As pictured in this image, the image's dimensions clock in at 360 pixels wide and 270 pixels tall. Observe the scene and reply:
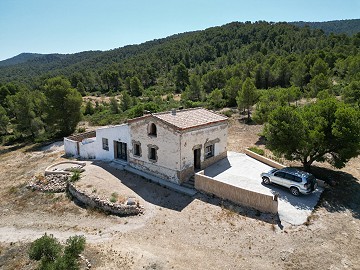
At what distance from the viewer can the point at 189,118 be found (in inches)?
923

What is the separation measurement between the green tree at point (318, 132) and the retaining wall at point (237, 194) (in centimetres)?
491

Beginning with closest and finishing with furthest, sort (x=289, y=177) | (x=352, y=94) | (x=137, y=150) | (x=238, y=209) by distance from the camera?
1. (x=238, y=209)
2. (x=289, y=177)
3. (x=137, y=150)
4. (x=352, y=94)

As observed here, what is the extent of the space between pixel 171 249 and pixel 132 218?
4.36 meters

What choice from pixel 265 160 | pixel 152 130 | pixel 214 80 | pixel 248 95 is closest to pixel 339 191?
pixel 265 160

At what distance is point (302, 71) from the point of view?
2314 inches

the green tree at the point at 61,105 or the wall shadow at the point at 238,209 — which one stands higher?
the green tree at the point at 61,105

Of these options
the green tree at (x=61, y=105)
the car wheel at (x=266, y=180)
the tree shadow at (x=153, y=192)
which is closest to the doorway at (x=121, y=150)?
the tree shadow at (x=153, y=192)

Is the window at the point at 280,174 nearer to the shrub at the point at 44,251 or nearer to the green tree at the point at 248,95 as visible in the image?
the shrub at the point at 44,251

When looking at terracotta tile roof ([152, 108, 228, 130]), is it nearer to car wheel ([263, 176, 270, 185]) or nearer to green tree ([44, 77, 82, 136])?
car wheel ([263, 176, 270, 185])

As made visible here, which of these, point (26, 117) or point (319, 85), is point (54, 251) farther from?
point (319, 85)

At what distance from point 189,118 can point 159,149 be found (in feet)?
11.7

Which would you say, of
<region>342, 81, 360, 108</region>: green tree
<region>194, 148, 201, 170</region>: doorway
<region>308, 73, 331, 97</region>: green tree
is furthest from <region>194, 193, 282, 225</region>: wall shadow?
<region>308, 73, 331, 97</region>: green tree

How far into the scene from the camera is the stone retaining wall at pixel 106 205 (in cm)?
1875

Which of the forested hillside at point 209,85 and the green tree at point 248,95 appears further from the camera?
the green tree at point 248,95
